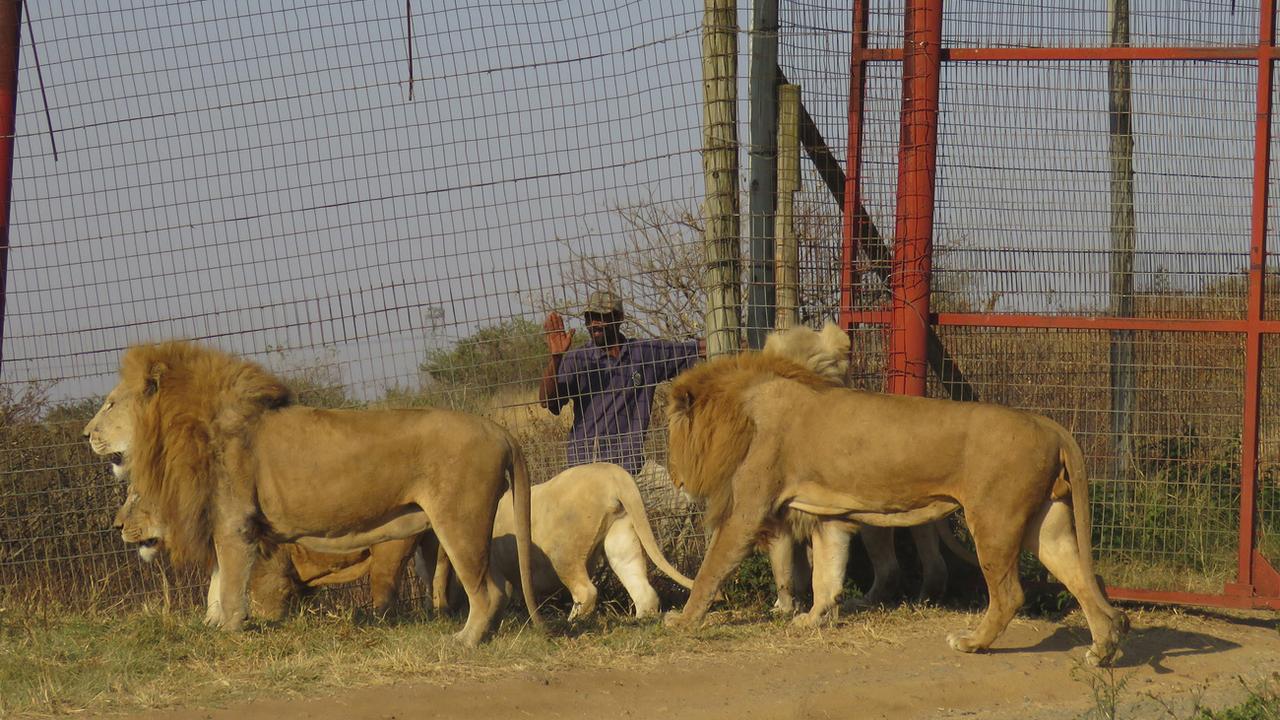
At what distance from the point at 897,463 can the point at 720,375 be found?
3.58 ft

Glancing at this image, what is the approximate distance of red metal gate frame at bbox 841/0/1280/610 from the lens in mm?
7512

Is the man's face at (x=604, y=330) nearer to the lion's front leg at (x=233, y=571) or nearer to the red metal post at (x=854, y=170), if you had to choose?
the red metal post at (x=854, y=170)

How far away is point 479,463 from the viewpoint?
6.35 m

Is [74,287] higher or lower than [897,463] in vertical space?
higher

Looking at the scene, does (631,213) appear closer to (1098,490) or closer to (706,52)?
(706,52)

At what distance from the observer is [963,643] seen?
6.59m

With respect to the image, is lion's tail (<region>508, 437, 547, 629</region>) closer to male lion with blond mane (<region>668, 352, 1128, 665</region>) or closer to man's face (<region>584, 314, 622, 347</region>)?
male lion with blond mane (<region>668, 352, 1128, 665</region>)

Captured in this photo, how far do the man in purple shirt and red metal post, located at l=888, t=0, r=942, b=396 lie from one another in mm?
1421

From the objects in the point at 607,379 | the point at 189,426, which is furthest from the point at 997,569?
the point at 189,426

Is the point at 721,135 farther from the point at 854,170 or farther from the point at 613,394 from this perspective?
the point at 613,394

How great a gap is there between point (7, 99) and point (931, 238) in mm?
5470

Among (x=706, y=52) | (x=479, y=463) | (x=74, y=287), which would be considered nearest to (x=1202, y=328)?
(x=706, y=52)

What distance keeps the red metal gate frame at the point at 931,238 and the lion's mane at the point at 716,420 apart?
96cm

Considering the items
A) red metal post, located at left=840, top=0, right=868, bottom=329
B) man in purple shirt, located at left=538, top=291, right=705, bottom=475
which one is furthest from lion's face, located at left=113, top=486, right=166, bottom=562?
red metal post, located at left=840, top=0, right=868, bottom=329
